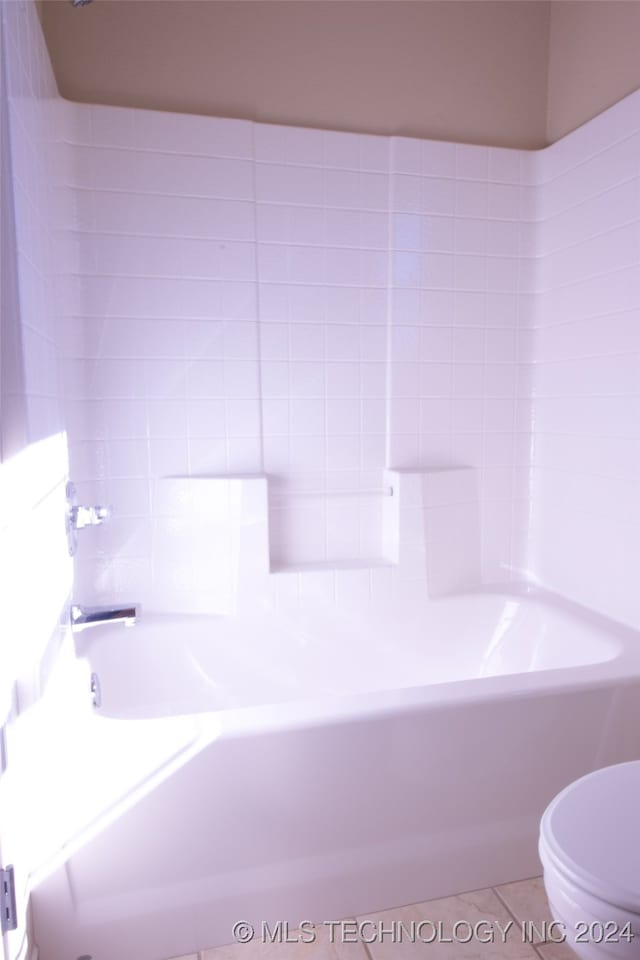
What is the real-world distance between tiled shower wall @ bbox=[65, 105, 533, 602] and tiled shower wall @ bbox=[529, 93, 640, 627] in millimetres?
116

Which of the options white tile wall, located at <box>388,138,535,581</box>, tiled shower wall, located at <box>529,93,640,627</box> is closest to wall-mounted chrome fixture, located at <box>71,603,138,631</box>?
white tile wall, located at <box>388,138,535,581</box>

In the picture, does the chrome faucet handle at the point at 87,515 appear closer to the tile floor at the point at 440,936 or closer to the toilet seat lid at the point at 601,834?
the tile floor at the point at 440,936

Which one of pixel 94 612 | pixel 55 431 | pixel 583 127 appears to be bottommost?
pixel 94 612

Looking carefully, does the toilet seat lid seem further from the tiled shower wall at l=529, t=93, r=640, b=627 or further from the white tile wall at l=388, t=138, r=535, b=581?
the white tile wall at l=388, t=138, r=535, b=581

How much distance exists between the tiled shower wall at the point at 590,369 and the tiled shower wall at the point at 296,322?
0.12 metres

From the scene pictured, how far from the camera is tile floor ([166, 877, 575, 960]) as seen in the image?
58.9 inches

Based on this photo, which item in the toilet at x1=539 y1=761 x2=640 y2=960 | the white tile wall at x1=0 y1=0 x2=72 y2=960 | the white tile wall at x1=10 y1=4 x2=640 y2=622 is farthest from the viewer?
the white tile wall at x1=10 y1=4 x2=640 y2=622

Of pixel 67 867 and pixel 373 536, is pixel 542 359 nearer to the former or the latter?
pixel 373 536

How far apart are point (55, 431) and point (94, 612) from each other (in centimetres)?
48

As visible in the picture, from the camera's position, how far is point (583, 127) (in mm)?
2285

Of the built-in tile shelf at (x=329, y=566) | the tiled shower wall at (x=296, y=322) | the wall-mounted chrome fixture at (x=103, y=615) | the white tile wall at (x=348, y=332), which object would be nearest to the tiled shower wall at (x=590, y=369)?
the white tile wall at (x=348, y=332)

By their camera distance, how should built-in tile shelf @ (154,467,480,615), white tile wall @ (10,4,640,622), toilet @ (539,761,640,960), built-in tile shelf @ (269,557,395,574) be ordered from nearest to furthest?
toilet @ (539,761,640,960) → white tile wall @ (10,4,640,622) → built-in tile shelf @ (154,467,480,615) → built-in tile shelf @ (269,557,395,574)

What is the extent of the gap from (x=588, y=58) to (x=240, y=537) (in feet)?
6.88

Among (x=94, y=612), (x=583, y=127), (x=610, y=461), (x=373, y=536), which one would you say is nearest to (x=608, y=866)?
(x=94, y=612)
